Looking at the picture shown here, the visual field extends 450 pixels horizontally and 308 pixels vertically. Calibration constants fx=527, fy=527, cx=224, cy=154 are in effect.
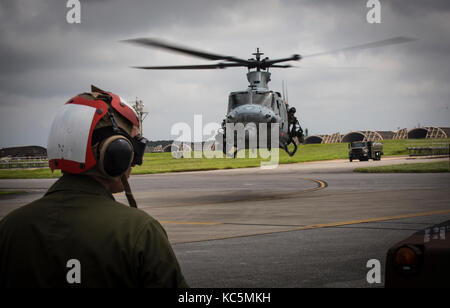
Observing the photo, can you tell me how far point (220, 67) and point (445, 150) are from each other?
49253 millimetres

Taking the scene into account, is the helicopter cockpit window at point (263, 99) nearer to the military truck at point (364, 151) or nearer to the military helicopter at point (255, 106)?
the military helicopter at point (255, 106)

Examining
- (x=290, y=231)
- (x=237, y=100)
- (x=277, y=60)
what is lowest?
(x=290, y=231)

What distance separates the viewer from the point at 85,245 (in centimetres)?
222

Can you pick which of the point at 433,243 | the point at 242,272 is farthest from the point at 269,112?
the point at 433,243

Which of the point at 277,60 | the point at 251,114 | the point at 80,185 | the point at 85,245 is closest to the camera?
the point at 85,245

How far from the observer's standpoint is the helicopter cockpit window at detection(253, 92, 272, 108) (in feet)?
75.4

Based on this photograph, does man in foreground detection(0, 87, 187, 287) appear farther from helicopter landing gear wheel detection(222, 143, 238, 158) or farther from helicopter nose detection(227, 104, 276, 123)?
helicopter landing gear wheel detection(222, 143, 238, 158)

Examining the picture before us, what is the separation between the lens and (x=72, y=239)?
2.23 metres

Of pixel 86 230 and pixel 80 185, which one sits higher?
pixel 80 185

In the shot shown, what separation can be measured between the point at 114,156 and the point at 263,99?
820 inches

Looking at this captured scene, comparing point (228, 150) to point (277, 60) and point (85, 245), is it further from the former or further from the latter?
point (85, 245)

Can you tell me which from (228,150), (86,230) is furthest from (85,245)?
(228,150)

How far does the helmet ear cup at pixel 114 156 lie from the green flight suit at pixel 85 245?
18cm

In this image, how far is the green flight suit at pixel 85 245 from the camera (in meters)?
2.15
